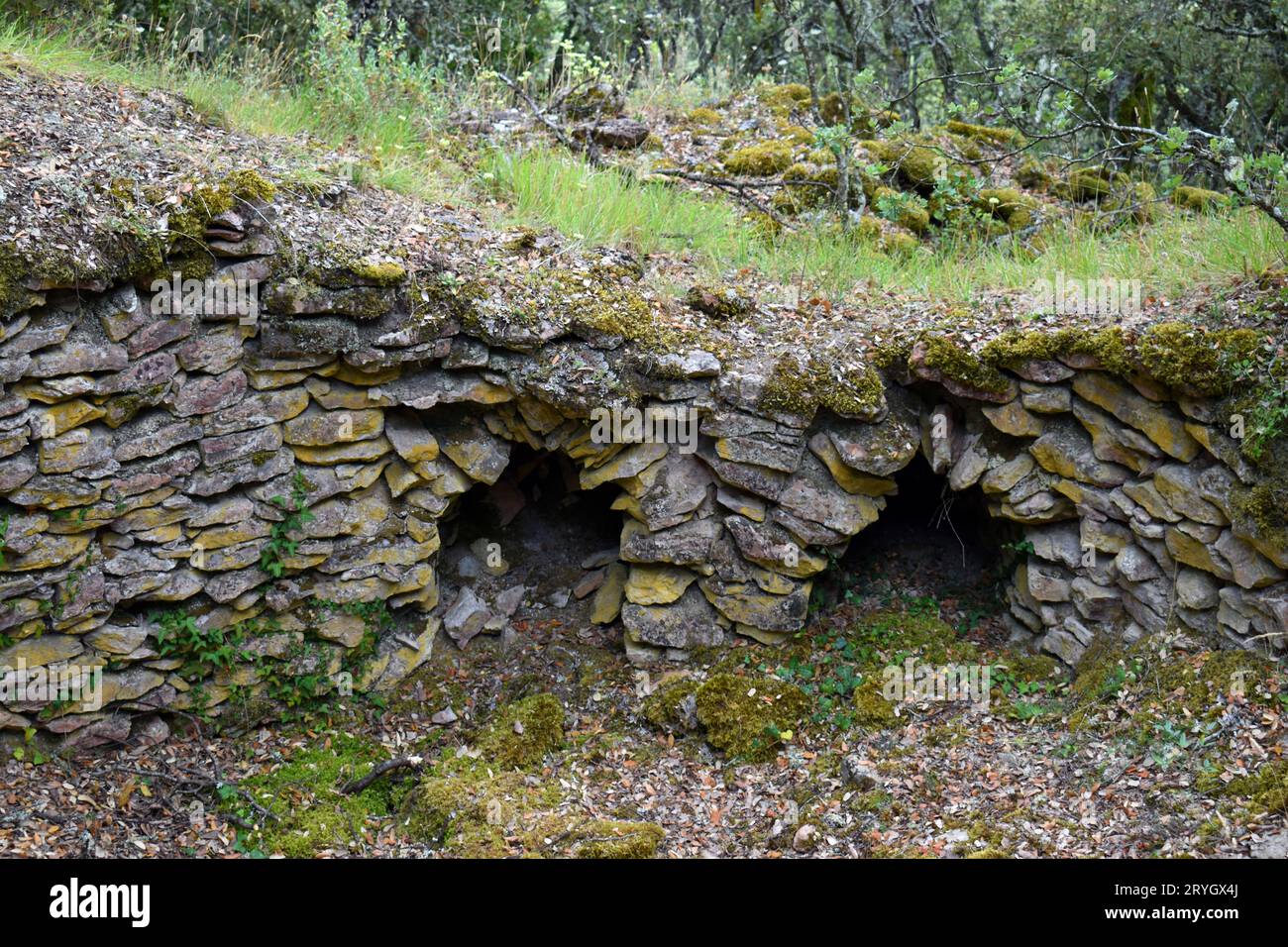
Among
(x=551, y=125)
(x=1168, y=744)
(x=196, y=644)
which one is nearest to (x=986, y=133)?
(x=551, y=125)

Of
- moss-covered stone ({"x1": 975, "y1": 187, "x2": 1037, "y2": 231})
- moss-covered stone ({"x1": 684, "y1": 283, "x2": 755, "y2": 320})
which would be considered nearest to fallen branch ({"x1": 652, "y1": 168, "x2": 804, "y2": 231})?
moss-covered stone ({"x1": 975, "y1": 187, "x2": 1037, "y2": 231})

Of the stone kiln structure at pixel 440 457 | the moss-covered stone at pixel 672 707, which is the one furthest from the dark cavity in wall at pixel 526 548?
the moss-covered stone at pixel 672 707

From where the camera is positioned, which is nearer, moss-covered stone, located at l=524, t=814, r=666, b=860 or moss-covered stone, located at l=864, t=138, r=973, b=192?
moss-covered stone, located at l=524, t=814, r=666, b=860

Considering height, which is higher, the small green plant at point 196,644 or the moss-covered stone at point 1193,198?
the moss-covered stone at point 1193,198

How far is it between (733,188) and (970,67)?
188 inches

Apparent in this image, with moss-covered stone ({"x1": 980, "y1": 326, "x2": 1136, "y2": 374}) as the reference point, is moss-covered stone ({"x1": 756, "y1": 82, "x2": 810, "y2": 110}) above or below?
above

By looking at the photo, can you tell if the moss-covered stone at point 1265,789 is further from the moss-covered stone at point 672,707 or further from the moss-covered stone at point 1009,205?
the moss-covered stone at point 1009,205

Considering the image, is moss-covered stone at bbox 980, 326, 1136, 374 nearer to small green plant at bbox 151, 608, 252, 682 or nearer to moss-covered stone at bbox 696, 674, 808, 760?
moss-covered stone at bbox 696, 674, 808, 760
